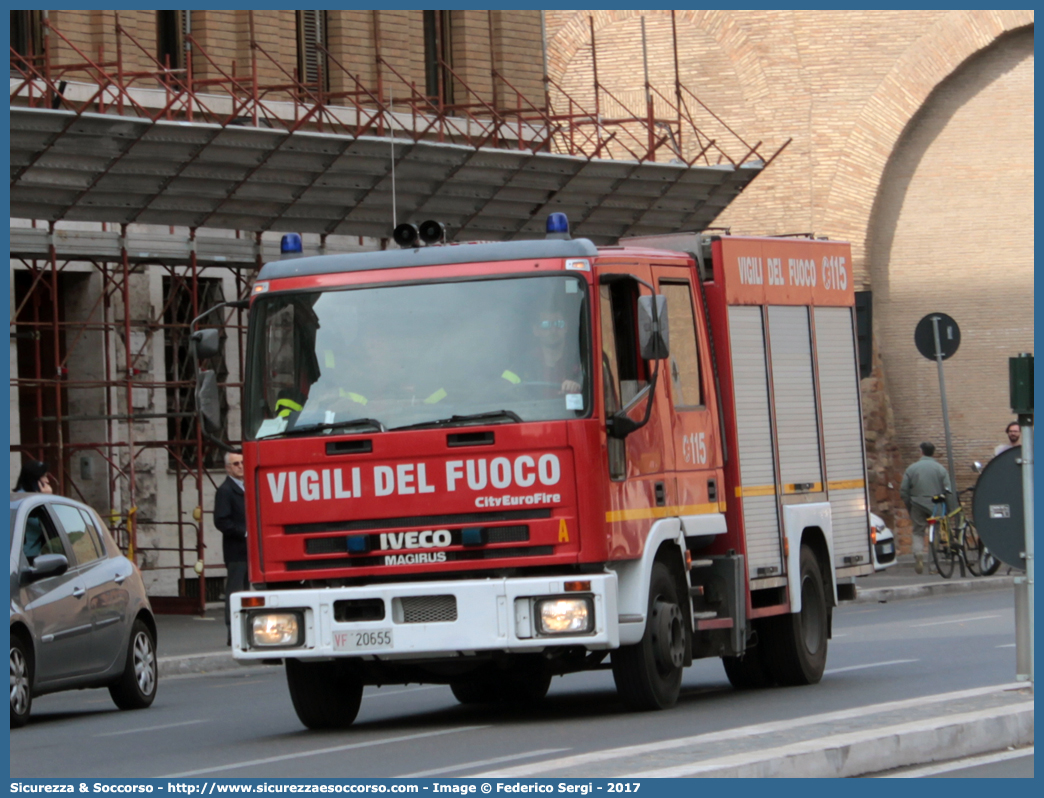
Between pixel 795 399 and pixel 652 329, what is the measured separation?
2932 millimetres

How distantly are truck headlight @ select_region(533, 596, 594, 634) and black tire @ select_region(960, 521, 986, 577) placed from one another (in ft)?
56.8

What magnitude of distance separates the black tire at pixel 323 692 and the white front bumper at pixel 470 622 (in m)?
0.81

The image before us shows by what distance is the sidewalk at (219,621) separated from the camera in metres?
19.1

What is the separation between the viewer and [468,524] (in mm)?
11281

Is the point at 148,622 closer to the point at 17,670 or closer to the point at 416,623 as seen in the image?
the point at 17,670

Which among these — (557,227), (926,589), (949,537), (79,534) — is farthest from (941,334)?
(557,227)

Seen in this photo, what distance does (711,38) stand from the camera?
40062mm

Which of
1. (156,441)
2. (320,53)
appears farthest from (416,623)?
(320,53)

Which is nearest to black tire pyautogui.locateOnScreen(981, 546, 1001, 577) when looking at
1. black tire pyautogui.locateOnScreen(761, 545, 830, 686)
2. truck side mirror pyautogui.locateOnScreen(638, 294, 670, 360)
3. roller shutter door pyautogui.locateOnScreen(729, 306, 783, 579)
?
black tire pyautogui.locateOnScreen(761, 545, 830, 686)

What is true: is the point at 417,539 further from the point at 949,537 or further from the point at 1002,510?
the point at 949,537

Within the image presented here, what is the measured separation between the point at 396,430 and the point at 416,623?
3.55 feet

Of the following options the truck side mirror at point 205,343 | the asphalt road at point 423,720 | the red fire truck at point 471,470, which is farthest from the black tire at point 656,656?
the truck side mirror at point 205,343

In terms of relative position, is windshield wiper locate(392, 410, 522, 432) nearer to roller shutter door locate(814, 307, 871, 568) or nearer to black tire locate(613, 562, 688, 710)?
black tire locate(613, 562, 688, 710)

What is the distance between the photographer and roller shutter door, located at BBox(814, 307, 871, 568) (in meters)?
14.4
